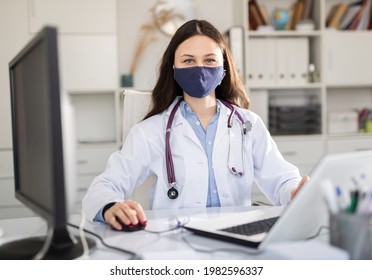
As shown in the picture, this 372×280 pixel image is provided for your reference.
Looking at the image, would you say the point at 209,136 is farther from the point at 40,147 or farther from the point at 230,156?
the point at 40,147

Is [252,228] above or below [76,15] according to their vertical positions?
below

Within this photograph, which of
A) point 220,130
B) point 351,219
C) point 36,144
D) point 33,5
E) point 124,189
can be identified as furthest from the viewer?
point 33,5

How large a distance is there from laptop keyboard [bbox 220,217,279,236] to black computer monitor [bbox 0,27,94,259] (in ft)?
1.05

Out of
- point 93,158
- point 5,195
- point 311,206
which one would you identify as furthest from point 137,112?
point 5,195

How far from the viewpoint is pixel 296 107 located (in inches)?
130

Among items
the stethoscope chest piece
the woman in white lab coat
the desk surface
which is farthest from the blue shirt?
the desk surface

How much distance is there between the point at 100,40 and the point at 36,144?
243cm

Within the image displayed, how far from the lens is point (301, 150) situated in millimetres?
3287

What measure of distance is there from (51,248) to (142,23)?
2.74m

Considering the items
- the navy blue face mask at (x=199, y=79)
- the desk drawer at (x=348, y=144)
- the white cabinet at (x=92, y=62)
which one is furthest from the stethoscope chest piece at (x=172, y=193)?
the desk drawer at (x=348, y=144)

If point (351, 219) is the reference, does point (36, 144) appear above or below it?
above
